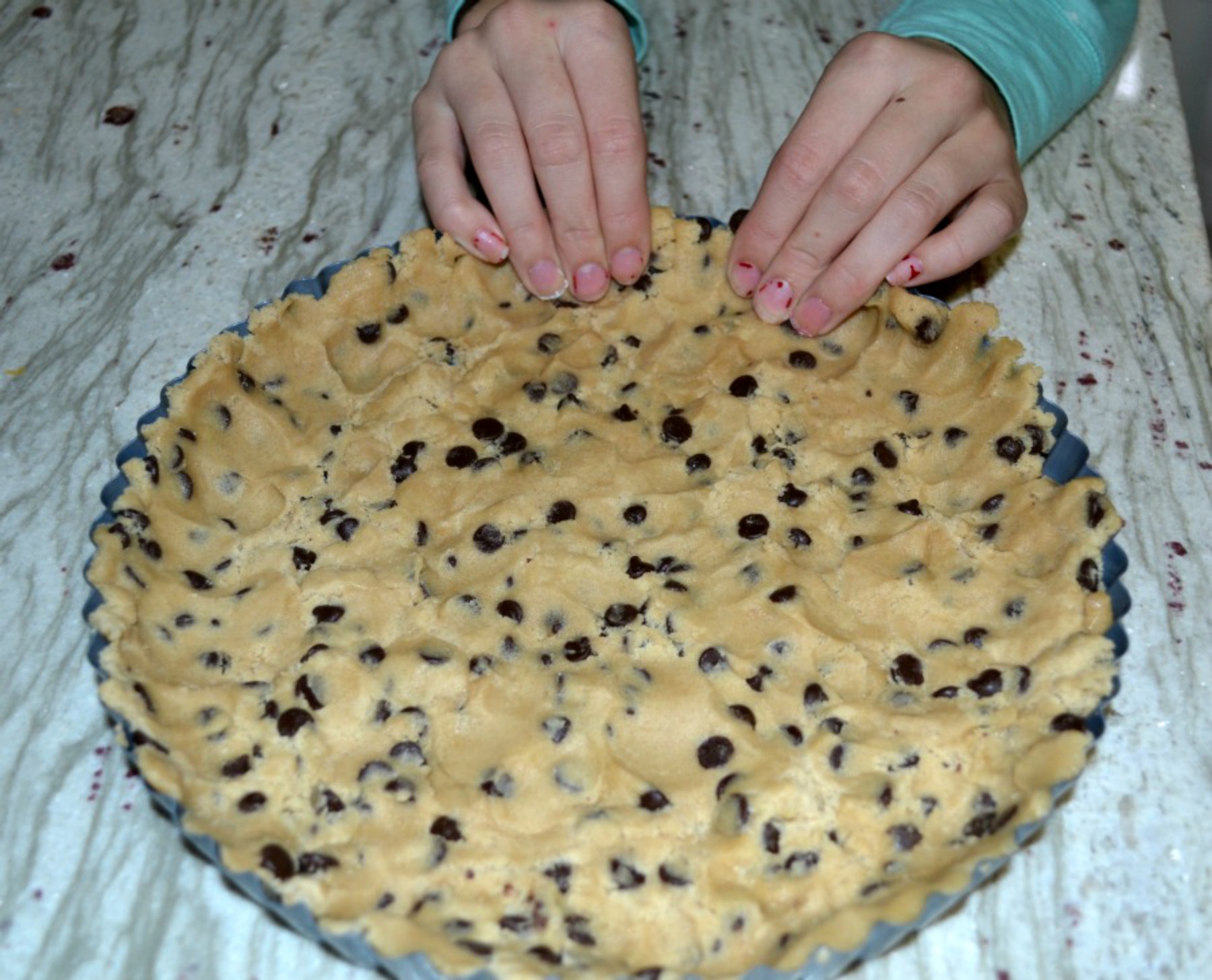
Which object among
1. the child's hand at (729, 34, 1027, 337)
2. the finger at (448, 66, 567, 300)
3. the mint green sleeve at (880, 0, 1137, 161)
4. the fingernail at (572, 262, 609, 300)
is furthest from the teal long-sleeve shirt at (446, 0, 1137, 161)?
the fingernail at (572, 262, 609, 300)

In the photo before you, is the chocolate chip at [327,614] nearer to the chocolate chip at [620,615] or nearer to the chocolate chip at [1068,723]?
the chocolate chip at [620,615]

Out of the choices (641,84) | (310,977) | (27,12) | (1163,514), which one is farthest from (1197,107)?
(310,977)

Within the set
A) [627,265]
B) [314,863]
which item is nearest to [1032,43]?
[627,265]

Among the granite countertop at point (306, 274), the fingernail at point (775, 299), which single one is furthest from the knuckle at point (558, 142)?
the granite countertop at point (306, 274)

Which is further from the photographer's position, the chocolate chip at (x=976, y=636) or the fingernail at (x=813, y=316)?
the fingernail at (x=813, y=316)

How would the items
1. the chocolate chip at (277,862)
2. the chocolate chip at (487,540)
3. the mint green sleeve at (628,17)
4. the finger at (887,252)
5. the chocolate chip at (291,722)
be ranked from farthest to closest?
the mint green sleeve at (628,17) < the finger at (887,252) < the chocolate chip at (487,540) < the chocolate chip at (291,722) < the chocolate chip at (277,862)

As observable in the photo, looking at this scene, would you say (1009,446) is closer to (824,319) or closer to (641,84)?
(824,319)

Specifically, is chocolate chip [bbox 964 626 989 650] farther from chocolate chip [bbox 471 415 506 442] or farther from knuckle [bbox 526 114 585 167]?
knuckle [bbox 526 114 585 167]
